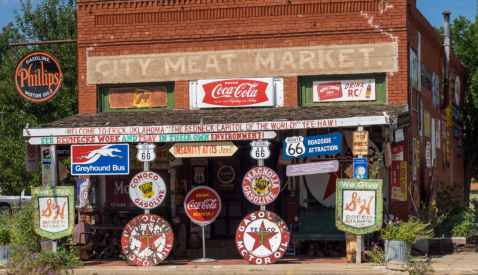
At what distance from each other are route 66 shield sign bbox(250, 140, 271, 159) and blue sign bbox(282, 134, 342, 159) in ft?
1.28

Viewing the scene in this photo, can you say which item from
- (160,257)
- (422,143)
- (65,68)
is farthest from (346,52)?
(65,68)

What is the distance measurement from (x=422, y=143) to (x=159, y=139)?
7.71m

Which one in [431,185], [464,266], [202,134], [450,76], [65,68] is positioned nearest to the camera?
[464,266]

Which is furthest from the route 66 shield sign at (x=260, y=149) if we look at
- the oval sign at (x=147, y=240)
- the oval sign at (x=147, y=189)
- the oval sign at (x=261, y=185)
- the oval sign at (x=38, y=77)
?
the oval sign at (x=38, y=77)

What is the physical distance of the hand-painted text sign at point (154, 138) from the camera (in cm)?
1327

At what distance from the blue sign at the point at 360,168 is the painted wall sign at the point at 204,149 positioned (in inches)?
99.5

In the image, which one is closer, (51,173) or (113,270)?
(113,270)

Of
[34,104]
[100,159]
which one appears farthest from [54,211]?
[34,104]

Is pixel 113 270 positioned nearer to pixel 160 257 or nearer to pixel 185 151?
pixel 160 257

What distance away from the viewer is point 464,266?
1232 centimetres

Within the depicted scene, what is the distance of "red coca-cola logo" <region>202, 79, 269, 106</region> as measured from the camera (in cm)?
1566

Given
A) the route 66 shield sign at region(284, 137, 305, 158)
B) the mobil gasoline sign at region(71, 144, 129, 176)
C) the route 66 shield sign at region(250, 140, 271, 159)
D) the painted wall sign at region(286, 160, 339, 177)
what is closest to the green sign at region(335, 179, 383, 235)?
the painted wall sign at region(286, 160, 339, 177)

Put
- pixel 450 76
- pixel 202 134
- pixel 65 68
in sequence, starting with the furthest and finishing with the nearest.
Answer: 1. pixel 65 68
2. pixel 450 76
3. pixel 202 134

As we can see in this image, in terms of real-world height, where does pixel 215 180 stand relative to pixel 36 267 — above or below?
above
